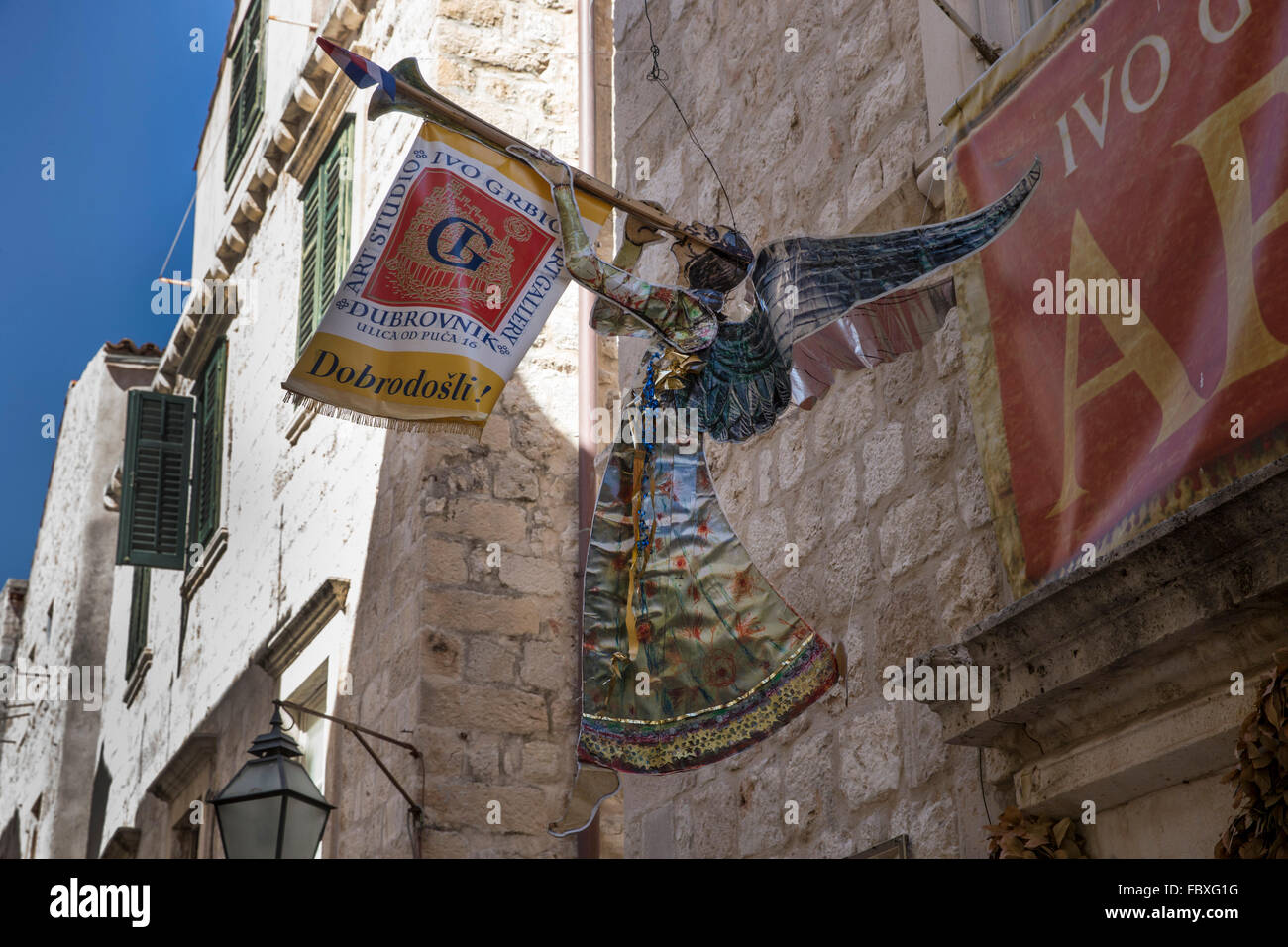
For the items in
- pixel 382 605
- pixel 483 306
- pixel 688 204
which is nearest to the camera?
pixel 483 306

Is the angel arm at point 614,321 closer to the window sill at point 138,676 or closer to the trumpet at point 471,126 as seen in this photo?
the trumpet at point 471,126

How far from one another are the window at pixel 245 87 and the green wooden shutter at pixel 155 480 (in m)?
1.88

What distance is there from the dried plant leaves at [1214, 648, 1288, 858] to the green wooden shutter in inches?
415

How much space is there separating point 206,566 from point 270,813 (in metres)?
6.59

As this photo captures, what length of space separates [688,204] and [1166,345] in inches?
126

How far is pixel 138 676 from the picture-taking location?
14711mm

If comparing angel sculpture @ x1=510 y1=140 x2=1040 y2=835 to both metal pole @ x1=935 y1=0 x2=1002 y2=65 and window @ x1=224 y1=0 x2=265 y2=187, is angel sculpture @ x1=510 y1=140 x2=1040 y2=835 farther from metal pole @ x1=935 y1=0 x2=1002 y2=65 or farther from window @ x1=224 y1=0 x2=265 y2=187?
window @ x1=224 y1=0 x2=265 y2=187

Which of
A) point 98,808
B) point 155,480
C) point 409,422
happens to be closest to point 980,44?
point 409,422

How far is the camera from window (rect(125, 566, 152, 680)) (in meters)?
15.2

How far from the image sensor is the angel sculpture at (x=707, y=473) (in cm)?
472

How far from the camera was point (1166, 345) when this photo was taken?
438 centimetres

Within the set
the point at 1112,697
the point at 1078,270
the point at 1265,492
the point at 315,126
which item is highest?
the point at 315,126

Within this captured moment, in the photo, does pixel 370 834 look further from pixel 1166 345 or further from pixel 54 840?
pixel 54 840

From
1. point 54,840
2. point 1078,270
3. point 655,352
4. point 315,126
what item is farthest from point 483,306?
point 54,840
